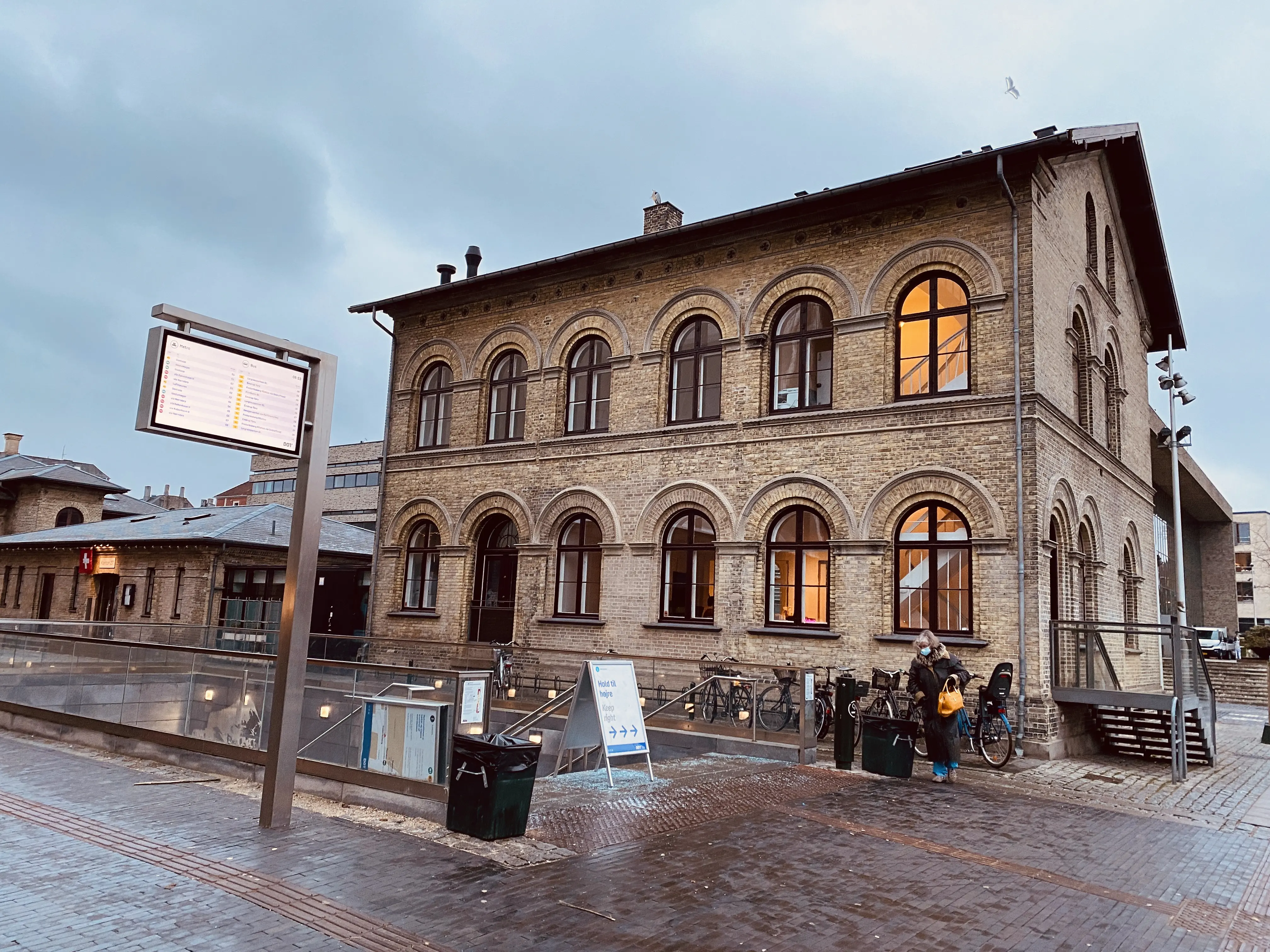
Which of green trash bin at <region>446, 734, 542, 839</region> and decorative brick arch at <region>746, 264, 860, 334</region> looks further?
decorative brick arch at <region>746, 264, 860, 334</region>

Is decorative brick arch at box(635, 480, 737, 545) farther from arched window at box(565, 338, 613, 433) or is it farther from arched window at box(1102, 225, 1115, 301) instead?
arched window at box(1102, 225, 1115, 301)

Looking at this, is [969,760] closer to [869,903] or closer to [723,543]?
[723,543]

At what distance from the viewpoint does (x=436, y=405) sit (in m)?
22.9

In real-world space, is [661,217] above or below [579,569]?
above

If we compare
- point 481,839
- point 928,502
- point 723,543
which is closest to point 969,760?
point 928,502

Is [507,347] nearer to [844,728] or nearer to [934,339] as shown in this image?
[934,339]

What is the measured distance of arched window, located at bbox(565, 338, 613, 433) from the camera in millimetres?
19906

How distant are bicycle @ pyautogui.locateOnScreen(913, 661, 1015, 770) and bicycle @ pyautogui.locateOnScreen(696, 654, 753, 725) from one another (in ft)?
7.98

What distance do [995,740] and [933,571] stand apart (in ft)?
9.61

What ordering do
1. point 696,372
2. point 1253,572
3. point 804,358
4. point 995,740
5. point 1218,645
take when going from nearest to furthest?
point 995,740
point 804,358
point 696,372
point 1218,645
point 1253,572

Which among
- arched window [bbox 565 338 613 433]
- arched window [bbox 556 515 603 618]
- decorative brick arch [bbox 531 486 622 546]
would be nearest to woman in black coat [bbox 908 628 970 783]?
decorative brick arch [bbox 531 486 622 546]

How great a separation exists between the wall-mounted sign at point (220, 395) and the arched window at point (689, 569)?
34.8 feet

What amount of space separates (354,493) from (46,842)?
59.8 m

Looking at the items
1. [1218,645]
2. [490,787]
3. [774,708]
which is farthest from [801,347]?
[1218,645]
